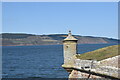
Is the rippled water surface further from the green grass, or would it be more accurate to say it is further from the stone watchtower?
the green grass

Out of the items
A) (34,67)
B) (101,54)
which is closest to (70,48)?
(101,54)

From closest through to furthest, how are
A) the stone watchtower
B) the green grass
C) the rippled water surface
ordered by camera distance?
1. the green grass
2. the stone watchtower
3. the rippled water surface

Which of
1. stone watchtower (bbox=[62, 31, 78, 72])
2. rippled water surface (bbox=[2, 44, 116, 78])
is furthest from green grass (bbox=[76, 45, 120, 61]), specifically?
rippled water surface (bbox=[2, 44, 116, 78])

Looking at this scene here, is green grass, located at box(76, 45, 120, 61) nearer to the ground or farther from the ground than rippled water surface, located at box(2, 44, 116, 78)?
farther from the ground

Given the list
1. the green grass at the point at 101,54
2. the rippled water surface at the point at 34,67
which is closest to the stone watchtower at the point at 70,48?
the green grass at the point at 101,54

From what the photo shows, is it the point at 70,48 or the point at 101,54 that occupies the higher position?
the point at 70,48

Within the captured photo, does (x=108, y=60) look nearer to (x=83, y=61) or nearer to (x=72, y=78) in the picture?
(x=83, y=61)

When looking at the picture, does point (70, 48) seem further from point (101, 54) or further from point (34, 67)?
point (34, 67)

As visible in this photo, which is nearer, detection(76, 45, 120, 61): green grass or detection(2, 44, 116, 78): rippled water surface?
detection(76, 45, 120, 61): green grass

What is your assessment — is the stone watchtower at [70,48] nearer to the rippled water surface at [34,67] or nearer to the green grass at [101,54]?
the green grass at [101,54]

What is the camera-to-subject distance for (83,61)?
14781 millimetres

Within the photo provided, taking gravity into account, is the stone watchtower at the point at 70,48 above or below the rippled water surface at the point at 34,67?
above

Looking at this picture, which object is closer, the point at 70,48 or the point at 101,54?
the point at 101,54

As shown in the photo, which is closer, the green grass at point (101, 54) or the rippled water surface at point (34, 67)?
→ the green grass at point (101, 54)
